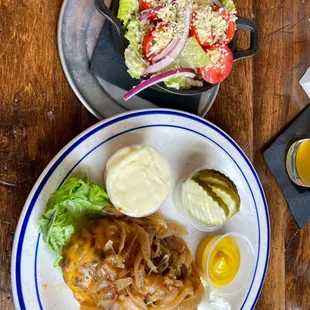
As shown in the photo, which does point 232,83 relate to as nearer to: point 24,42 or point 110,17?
point 110,17

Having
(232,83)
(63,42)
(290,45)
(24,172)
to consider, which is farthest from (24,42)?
(290,45)

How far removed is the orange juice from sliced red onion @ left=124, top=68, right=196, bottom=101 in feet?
1.91

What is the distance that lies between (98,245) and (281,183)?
0.81 meters

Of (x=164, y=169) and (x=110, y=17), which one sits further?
(x=164, y=169)

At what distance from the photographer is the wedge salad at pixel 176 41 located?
1.59 m

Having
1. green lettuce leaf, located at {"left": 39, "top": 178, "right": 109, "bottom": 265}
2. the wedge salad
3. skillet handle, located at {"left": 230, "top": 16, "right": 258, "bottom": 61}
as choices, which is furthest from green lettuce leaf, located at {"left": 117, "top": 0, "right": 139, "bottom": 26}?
green lettuce leaf, located at {"left": 39, "top": 178, "right": 109, "bottom": 265}

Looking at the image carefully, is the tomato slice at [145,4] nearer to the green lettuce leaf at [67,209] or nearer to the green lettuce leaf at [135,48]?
the green lettuce leaf at [135,48]

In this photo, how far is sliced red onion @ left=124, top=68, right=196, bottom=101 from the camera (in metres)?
1.58

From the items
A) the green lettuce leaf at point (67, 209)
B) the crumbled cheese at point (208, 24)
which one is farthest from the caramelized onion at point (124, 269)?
the crumbled cheese at point (208, 24)

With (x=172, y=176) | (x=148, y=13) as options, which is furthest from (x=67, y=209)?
(x=148, y=13)

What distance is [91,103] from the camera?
1678 millimetres

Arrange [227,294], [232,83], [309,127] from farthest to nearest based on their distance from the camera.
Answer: [309,127] → [232,83] → [227,294]

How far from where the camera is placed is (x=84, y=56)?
5.49ft

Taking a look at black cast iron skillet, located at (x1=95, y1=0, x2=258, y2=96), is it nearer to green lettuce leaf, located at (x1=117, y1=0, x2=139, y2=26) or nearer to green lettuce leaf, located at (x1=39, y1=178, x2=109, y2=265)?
green lettuce leaf, located at (x1=117, y1=0, x2=139, y2=26)
